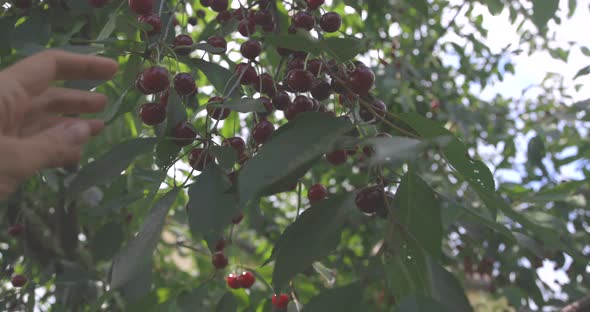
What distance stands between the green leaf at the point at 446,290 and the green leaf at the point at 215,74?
1.56 feet

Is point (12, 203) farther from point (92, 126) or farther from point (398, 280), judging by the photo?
point (398, 280)

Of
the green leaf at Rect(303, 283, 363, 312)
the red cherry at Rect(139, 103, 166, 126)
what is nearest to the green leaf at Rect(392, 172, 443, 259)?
the green leaf at Rect(303, 283, 363, 312)

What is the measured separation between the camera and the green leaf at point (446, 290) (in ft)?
2.13

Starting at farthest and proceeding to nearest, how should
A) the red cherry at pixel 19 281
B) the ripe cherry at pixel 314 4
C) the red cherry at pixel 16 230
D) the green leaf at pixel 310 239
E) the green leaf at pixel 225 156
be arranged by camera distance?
1. the red cherry at pixel 16 230
2. the red cherry at pixel 19 281
3. the ripe cherry at pixel 314 4
4. the green leaf at pixel 225 156
5. the green leaf at pixel 310 239

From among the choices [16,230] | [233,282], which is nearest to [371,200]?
[233,282]

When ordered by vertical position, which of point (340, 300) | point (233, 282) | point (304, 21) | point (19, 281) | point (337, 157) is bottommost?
point (19, 281)

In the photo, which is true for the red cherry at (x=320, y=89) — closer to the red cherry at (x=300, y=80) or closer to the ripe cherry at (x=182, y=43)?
the red cherry at (x=300, y=80)

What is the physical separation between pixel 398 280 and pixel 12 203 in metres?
1.78

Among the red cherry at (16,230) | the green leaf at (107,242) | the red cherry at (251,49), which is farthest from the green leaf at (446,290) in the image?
the red cherry at (16,230)

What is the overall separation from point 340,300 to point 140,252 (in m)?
0.28

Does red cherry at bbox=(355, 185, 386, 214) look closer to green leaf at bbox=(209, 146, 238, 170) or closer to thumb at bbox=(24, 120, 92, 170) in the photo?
green leaf at bbox=(209, 146, 238, 170)

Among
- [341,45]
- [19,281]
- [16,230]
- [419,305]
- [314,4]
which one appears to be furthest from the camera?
[16,230]

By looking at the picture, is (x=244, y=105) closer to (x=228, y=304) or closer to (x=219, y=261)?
(x=228, y=304)

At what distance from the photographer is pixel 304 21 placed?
1.08m
